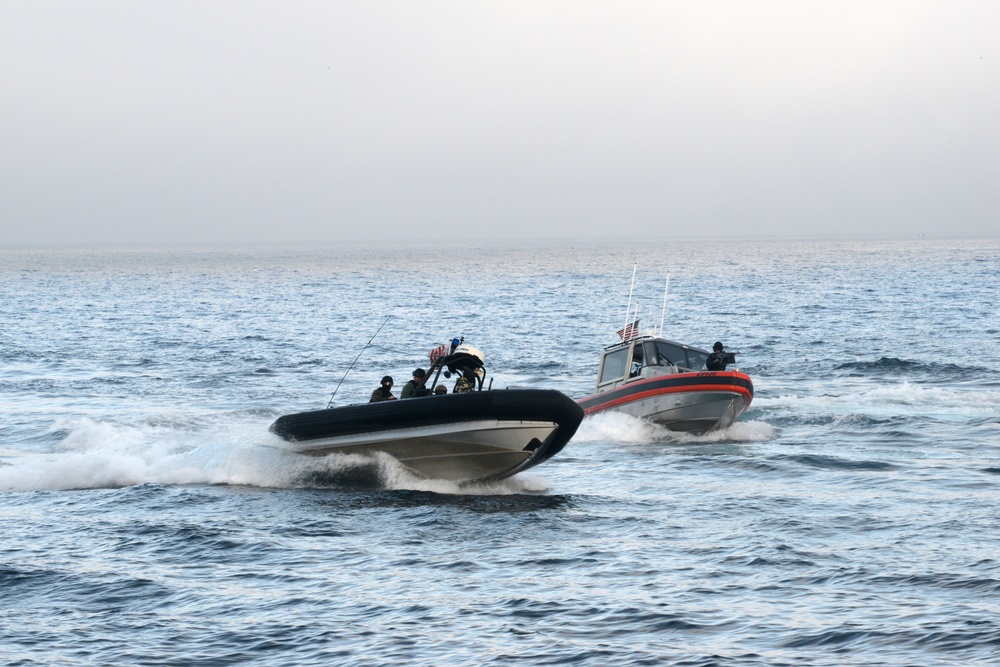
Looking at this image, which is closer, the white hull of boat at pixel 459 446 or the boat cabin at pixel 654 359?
the white hull of boat at pixel 459 446

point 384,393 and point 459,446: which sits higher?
point 384,393

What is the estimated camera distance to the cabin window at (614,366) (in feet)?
80.0

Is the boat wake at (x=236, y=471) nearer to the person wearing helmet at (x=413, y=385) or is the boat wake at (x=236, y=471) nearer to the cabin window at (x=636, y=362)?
the person wearing helmet at (x=413, y=385)

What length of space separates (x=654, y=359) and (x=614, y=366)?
3.34ft

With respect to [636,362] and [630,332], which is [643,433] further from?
[630,332]

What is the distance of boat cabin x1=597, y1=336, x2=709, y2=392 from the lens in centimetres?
2408

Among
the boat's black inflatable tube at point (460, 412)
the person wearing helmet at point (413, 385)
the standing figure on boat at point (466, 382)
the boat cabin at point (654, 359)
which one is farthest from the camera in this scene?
the boat cabin at point (654, 359)

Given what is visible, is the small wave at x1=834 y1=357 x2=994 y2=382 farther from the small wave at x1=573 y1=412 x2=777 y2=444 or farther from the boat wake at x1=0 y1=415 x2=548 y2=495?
the boat wake at x1=0 y1=415 x2=548 y2=495

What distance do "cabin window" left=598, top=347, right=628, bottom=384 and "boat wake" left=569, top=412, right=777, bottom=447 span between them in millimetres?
1331

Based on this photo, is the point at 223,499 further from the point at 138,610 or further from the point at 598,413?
the point at 598,413

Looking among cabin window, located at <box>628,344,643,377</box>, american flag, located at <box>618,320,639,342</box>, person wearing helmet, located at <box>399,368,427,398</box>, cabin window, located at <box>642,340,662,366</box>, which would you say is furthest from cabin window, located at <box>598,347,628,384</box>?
person wearing helmet, located at <box>399,368,427,398</box>

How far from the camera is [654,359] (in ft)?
79.1

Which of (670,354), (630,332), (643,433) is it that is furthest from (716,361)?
(630,332)

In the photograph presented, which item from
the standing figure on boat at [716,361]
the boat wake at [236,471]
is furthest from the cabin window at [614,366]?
the boat wake at [236,471]
